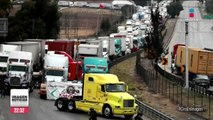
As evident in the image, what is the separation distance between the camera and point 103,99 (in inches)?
1273

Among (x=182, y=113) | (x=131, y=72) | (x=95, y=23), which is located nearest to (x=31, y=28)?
(x=131, y=72)

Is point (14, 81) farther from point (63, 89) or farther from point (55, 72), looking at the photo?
point (63, 89)

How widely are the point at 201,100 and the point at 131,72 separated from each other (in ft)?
93.8

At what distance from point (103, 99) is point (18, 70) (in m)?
14.1

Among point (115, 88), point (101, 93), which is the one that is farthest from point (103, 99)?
point (115, 88)

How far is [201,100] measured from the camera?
125 feet

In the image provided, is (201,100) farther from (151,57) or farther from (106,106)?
(151,57)

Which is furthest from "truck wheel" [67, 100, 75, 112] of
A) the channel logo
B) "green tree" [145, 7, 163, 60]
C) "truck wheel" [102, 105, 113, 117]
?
"green tree" [145, 7, 163, 60]

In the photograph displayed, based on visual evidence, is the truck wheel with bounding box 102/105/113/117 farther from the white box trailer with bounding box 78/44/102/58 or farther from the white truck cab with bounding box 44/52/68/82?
the white box trailer with bounding box 78/44/102/58

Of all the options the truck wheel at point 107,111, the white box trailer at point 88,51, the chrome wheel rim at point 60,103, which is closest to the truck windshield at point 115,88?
the truck wheel at point 107,111

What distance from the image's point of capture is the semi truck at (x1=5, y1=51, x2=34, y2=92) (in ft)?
145

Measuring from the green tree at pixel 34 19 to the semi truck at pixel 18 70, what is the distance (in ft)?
160

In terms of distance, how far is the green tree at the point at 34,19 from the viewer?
9594 centimetres

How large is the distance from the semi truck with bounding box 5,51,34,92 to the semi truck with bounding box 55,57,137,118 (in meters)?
10.3
